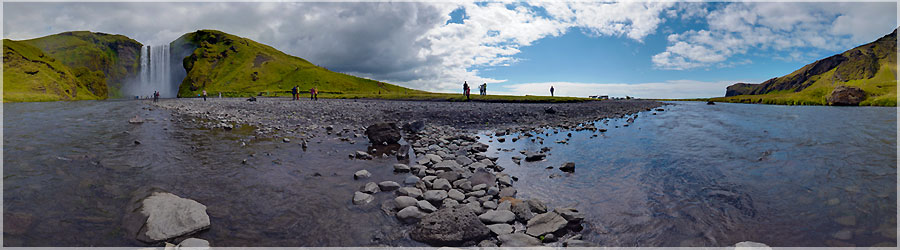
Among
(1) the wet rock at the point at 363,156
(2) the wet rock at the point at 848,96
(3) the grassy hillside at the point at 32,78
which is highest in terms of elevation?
(3) the grassy hillside at the point at 32,78

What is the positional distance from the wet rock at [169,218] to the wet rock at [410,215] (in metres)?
A: 3.25

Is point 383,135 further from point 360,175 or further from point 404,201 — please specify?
point 404,201

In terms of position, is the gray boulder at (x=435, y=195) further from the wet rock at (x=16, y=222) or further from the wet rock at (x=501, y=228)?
the wet rock at (x=16, y=222)

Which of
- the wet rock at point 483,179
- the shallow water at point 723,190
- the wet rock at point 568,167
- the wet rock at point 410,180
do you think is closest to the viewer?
the shallow water at point 723,190

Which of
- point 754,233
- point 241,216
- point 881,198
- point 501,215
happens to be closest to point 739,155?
point 881,198

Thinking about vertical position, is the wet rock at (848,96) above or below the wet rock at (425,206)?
above

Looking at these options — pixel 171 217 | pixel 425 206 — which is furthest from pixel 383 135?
pixel 171 217

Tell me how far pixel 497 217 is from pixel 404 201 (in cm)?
196

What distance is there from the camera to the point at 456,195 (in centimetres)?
752

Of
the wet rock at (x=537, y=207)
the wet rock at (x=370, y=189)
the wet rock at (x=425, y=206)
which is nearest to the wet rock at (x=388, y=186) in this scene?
the wet rock at (x=370, y=189)

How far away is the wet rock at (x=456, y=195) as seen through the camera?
7408 millimetres

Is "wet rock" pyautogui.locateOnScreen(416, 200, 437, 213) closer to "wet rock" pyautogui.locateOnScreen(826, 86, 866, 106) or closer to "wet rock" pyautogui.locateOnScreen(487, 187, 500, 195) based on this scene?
"wet rock" pyautogui.locateOnScreen(487, 187, 500, 195)

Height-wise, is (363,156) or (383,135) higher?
(383,135)

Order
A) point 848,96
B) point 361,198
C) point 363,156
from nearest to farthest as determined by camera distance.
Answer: point 361,198, point 363,156, point 848,96
